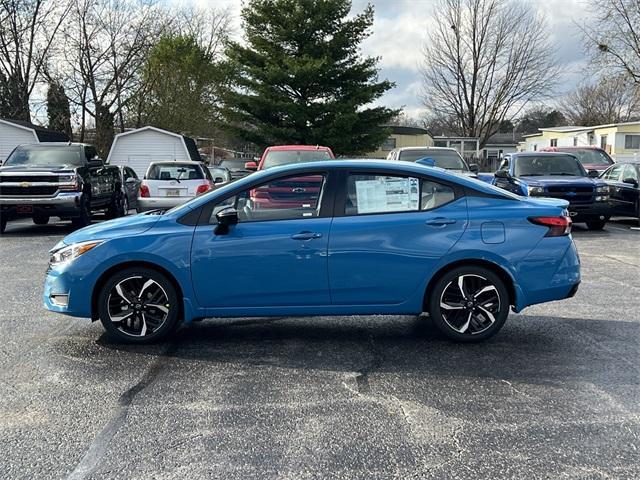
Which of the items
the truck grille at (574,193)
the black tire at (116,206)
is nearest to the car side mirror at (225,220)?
the truck grille at (574,193)

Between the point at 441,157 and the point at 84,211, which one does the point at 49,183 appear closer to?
the point at 84,211

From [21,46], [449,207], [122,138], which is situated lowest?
[449,207]

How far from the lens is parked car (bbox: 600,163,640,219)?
45.8 ft

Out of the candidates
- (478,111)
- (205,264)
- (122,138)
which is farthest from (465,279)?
(478,111)

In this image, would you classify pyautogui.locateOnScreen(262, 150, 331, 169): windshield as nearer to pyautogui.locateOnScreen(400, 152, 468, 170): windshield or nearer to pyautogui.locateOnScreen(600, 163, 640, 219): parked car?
pyautogui.locateOnScreen(400, 152, 468, 170): windshield

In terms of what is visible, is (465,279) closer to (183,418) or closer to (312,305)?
(312,305)

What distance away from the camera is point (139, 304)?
511 cm

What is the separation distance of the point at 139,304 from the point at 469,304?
2826 mm

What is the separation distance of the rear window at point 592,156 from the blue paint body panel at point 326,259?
16079mm

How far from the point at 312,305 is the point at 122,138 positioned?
27.6 m

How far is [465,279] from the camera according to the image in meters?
5.12

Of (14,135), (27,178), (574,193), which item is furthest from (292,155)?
(14,135)

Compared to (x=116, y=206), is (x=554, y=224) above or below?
above

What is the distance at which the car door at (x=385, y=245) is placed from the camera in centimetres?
500
